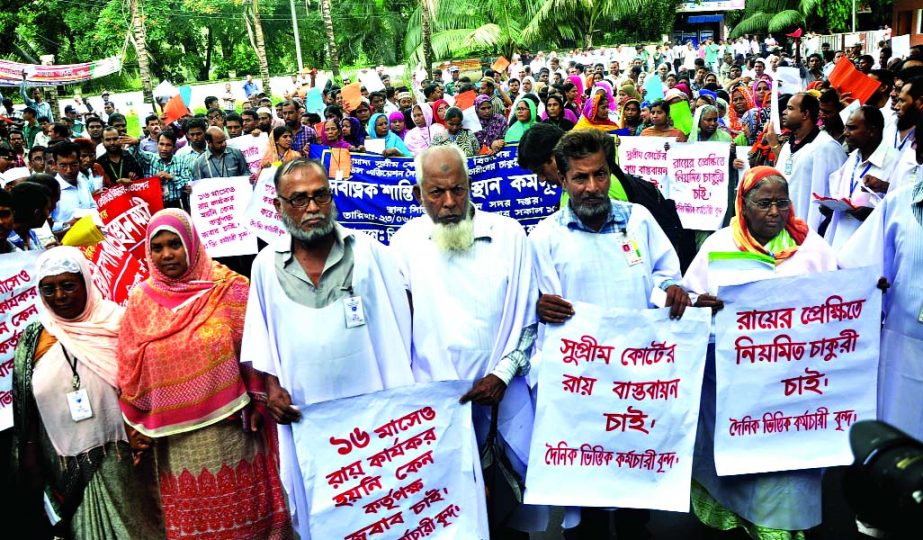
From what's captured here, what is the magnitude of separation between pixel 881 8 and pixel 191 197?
154 feet

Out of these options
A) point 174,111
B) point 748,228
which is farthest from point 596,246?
point 174,111

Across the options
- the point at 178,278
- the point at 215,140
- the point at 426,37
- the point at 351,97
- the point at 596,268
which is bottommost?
the point at 596,268

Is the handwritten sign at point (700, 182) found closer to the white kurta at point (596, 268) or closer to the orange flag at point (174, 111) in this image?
the white kurta at point (596, 268)

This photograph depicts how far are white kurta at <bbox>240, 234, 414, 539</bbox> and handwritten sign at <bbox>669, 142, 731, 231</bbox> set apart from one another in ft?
16.4

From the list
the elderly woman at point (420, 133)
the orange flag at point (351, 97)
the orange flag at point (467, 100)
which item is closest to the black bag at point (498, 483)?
the elderly woman at point (420, 133)

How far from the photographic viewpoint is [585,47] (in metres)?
40.2

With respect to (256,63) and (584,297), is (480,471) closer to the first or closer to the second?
(584,297)

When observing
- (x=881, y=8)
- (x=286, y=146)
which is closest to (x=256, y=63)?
(x=881, y=8)

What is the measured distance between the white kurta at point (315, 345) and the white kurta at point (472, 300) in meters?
0.13

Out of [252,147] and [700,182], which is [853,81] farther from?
[252,147]

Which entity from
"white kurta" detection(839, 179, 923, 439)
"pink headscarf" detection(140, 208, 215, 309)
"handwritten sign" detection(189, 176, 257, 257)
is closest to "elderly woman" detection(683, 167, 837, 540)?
"white kurta" detection(839, 179, 923, 439)

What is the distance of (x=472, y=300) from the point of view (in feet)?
11.2

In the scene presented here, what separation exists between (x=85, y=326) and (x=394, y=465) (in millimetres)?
1552

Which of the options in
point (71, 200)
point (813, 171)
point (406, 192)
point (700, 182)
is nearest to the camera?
point (813, 171)
